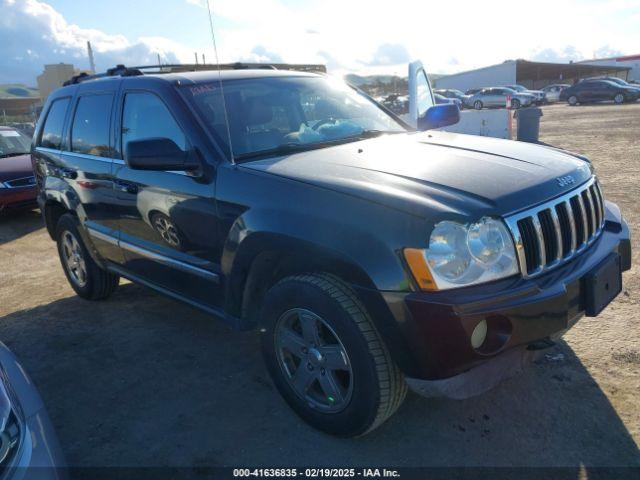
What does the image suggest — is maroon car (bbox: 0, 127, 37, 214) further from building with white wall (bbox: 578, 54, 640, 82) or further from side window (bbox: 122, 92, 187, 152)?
building with white wall (bbox: 578, 54, 640, 82)

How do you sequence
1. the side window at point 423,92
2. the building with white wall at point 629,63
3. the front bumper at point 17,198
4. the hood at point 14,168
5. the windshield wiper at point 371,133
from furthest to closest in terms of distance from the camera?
1. the building with white wall at point 629,63
2. the side window at point 423,92
3. the hood at point 14,168
4. the front bumper at point 17,198
5. the windshield wiper at point 371,133

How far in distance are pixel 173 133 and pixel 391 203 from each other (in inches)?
64.6

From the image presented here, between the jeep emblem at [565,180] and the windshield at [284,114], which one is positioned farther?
the windshield at [284,114]

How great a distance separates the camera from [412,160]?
2801mm

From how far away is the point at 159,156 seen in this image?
2.90 m

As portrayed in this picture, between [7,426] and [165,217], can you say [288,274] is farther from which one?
[7,426]

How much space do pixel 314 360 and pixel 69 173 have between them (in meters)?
2.89

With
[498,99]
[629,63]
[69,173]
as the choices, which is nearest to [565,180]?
[69,173]

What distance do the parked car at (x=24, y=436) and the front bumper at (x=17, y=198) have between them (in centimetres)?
736

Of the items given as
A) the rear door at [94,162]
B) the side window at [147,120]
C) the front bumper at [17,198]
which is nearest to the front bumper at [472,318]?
the side window at [147,120]

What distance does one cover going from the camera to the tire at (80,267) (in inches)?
→ 185

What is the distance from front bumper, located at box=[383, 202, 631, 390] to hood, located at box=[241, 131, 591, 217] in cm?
34

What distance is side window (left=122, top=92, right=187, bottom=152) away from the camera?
327 centimetres

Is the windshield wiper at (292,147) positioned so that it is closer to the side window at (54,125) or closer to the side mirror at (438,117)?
the side mirror at (438,117)
